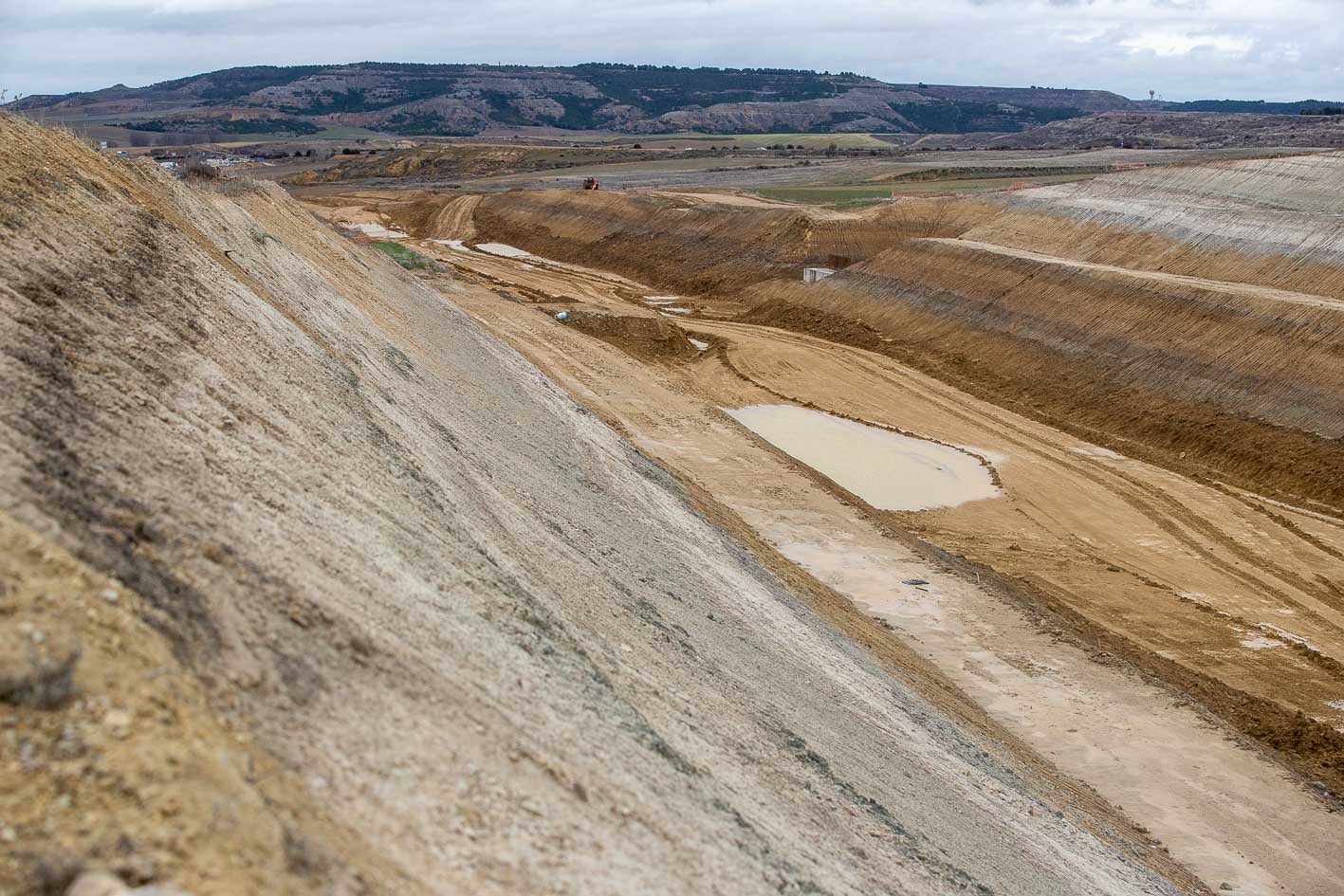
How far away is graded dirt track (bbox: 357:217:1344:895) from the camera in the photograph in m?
17.8

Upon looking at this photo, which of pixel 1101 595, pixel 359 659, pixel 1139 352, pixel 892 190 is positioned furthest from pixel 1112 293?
pixel 359 659

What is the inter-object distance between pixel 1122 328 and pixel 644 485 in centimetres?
2580

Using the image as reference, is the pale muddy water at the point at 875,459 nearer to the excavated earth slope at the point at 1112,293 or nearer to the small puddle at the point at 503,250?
the excavated earth slope at the point at 1112,293

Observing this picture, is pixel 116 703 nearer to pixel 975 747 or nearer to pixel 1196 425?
pixel 975 747

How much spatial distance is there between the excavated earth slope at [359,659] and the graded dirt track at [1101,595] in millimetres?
2974

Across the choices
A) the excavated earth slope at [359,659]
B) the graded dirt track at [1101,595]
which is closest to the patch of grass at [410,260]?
the graded dirt track at [1101,595]

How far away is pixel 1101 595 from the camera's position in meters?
24.6

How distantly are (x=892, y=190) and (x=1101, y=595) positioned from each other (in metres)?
64.8

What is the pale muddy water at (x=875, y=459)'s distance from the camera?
31188mm

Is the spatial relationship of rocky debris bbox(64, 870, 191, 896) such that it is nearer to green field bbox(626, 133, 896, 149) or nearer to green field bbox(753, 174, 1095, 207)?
green field bbox(753, 174, 1095, 207)

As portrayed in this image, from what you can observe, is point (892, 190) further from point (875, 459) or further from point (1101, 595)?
point (1101, 595)

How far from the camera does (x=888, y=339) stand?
5066cm

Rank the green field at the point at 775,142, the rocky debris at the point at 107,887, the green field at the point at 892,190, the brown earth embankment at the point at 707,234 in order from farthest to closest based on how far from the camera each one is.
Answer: the green field at the point at 775,142 → the green field at the point at 892,190 → the brown earth embankment at the point at 707,234 → the rocky debris at the point at 107,887

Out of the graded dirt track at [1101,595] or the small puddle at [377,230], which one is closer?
the graded dirt track at [1101,595]
